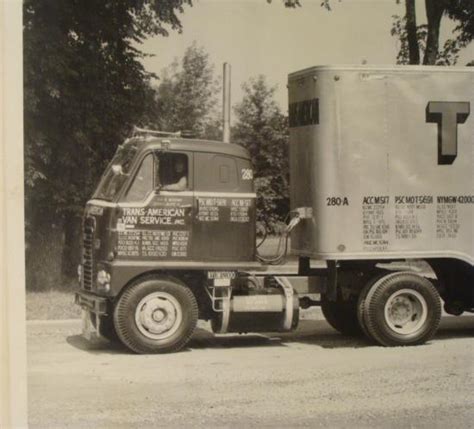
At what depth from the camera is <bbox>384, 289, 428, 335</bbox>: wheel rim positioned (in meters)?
9.79

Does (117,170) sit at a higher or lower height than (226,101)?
lower

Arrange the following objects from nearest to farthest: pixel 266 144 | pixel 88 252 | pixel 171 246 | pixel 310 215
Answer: pixel 171 246, pixel 88 252, pixel 310 215, pixel 266 144

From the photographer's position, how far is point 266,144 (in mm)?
14320

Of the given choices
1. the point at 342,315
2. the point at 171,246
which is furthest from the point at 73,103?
the point at 342,315

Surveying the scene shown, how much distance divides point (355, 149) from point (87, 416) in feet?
13.6

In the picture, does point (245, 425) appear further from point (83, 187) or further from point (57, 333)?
point (83, 187)

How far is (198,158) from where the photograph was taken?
9531 mm

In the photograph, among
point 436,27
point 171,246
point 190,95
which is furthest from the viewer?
point 190,95

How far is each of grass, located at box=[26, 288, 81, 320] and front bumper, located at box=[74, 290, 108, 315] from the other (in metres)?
1.83

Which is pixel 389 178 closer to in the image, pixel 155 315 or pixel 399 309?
pixel 399 309

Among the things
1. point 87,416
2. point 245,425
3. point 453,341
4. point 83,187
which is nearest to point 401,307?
point 453,341

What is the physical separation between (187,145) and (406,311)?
2940 mm

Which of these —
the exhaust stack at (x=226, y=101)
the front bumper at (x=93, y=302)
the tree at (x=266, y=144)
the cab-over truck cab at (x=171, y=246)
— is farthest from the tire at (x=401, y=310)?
the front bumper at (x=93, y=302)

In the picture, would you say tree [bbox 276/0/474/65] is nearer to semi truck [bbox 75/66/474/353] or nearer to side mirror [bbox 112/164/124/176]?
semi truck [bbox 75/66/474/353]
